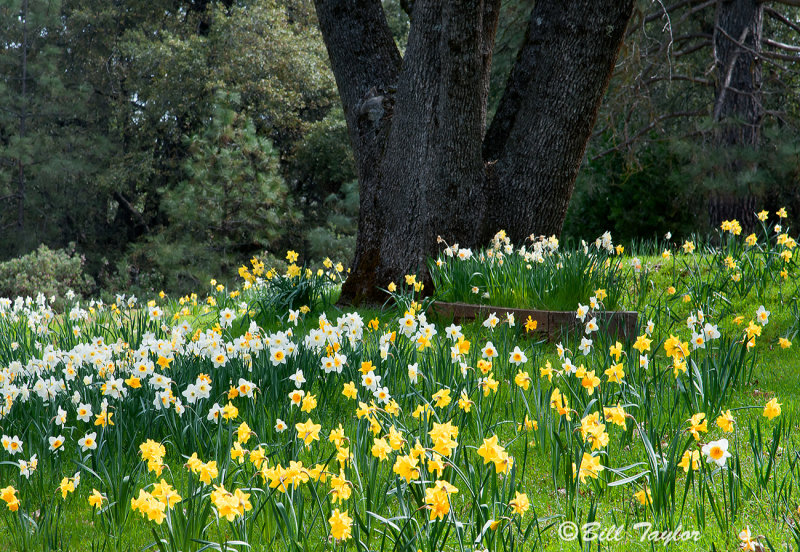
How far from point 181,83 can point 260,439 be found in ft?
50.6

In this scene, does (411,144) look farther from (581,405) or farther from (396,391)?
(581,405)

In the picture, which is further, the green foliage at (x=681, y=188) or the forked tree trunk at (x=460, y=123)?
the green foliage at (x=681, y=188)

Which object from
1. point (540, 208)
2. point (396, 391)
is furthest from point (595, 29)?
point (396, 391)

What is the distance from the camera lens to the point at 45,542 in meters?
2.06

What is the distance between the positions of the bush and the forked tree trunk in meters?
9.14

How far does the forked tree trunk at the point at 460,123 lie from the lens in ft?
17.8

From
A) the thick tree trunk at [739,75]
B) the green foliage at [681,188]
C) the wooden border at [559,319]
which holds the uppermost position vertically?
the thick tree trunk at [739,75]

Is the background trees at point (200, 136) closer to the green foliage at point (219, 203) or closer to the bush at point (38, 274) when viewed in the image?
the green foliage at point (219, 203)

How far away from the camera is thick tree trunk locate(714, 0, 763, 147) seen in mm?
9789

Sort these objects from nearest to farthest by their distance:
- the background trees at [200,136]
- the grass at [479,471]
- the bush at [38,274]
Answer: the grass at [479,471]
the background trees at [200,136]
the bush at [38,274]

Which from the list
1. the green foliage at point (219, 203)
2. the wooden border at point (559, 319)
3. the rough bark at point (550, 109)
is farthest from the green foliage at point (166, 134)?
the wooden border at point (559, 319)

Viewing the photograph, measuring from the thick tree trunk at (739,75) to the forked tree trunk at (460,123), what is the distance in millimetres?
5017

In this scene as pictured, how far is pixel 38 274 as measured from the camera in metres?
13.6

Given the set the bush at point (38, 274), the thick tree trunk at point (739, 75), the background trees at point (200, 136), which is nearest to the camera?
the thick tree trunk at point (739, 75)
